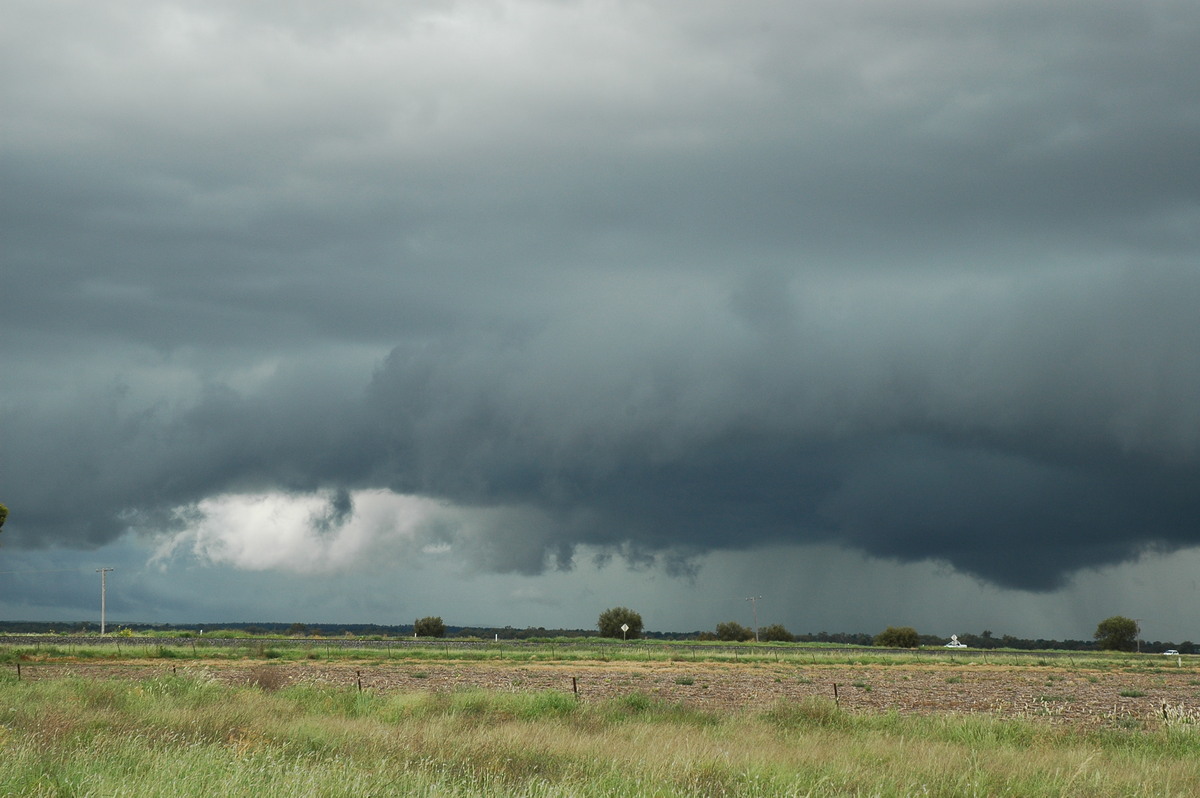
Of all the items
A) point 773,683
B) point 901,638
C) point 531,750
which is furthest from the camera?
point 901,638

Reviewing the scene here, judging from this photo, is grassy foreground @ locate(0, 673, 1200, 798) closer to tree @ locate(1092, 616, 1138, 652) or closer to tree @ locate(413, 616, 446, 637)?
tree @ locate(413, 616, 446, 637)

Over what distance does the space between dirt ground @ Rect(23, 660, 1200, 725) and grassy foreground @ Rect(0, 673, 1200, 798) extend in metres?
6.04

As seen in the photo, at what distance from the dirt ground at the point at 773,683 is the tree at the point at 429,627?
79650mm

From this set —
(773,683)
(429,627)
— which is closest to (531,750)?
(773,683)

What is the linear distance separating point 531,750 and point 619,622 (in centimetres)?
Answer: 14242

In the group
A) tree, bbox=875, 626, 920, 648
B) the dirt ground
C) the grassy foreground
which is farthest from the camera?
tree, bbox=875, 626, 920, 648

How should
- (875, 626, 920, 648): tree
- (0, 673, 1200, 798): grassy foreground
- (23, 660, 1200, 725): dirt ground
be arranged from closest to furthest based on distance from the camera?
(0, 673, 1200, 798): grassy foreground, (23, 660, 1200, 725): dirt ground, (875, 626, 920, 648): tree

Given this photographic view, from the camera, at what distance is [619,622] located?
157 meters

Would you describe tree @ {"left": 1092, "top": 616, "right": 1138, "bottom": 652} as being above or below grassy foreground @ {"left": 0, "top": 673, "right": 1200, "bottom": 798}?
below

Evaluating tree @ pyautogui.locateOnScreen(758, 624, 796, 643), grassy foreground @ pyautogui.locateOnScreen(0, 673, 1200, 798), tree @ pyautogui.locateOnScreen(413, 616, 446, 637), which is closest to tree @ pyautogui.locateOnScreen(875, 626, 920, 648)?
tree @ pyautogui.locateOnScreen(758, 624, 796, 643)

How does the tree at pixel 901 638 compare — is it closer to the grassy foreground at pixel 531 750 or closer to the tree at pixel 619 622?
the tree at pixel 619 622

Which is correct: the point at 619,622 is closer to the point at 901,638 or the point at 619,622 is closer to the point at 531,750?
the point at 901,638

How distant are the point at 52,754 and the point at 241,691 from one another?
1524cm

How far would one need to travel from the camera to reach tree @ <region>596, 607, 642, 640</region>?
157m
